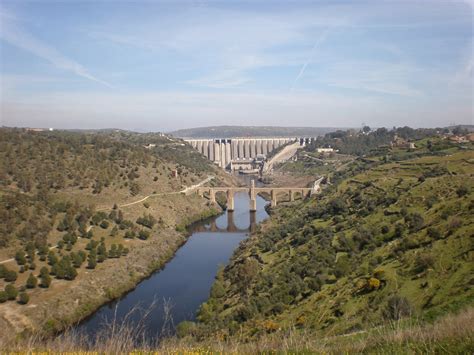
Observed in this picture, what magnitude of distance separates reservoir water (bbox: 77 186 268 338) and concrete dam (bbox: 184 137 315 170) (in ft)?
211

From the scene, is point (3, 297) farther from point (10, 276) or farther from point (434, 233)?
point (434, 233)

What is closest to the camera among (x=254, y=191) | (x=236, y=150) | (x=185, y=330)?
(x=185, y=330)

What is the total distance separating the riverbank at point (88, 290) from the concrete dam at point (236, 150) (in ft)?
248

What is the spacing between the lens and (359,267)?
18000 millimetres

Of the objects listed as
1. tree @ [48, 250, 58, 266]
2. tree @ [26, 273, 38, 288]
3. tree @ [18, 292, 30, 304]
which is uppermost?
tree @ [48, 250, 58, 266]

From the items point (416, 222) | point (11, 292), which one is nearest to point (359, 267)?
point (416, 222)

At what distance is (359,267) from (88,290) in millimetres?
16596

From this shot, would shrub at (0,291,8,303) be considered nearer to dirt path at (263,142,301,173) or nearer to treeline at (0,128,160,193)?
treeline at (0,128,160,193)

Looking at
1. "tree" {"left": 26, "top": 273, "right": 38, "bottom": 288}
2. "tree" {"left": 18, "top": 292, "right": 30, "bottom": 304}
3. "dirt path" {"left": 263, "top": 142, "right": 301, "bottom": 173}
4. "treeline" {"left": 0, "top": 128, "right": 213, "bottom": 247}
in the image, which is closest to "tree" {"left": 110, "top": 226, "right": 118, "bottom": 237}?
"treeline" {"left": 0, "top": 128, "right": 213, "bottom": 247}

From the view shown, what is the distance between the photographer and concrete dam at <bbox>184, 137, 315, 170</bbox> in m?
117

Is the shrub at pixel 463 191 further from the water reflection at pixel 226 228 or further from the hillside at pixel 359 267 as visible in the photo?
the water reflection at pixel 226 228

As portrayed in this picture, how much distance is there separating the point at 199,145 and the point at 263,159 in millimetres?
19120

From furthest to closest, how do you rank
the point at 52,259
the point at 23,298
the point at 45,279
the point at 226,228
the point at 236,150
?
the point at 236,150 → the point at 226,228 → the point at 52,259 → the point at 45,279 → the point at 23,298

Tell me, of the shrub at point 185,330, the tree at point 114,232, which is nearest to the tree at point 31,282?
the tree at point 114,232
